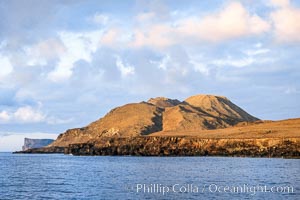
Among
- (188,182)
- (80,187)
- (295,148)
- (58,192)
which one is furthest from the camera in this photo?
(295,148)

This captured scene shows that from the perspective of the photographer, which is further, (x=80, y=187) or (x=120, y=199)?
(x=80, y=187)

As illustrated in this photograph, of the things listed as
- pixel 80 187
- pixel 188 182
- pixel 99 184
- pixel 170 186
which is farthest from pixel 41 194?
pixel 188 182

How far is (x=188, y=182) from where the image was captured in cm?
8250

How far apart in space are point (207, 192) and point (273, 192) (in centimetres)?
945

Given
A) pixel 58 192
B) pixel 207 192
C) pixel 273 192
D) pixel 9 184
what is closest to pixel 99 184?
pixel 58 192

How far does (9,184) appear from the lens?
8531 cm

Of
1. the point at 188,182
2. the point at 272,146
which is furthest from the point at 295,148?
the point at 188,182

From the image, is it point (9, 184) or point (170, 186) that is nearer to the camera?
point (170, 186)

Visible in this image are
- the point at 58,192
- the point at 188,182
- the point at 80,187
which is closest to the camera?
the point at 58,192

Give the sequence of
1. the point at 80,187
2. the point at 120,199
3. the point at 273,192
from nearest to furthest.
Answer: the point at 120,199 → the point at 273,192 → the point at 80,187

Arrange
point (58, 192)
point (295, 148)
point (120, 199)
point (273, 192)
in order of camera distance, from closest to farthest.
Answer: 1. point (120, 199)
2. point (273, 192)
3. point (58, 192)
4. point (295, 148)

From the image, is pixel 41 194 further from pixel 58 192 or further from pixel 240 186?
pixel 240 186

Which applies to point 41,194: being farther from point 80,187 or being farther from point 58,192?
point 80,187

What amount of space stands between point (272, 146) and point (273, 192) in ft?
450
